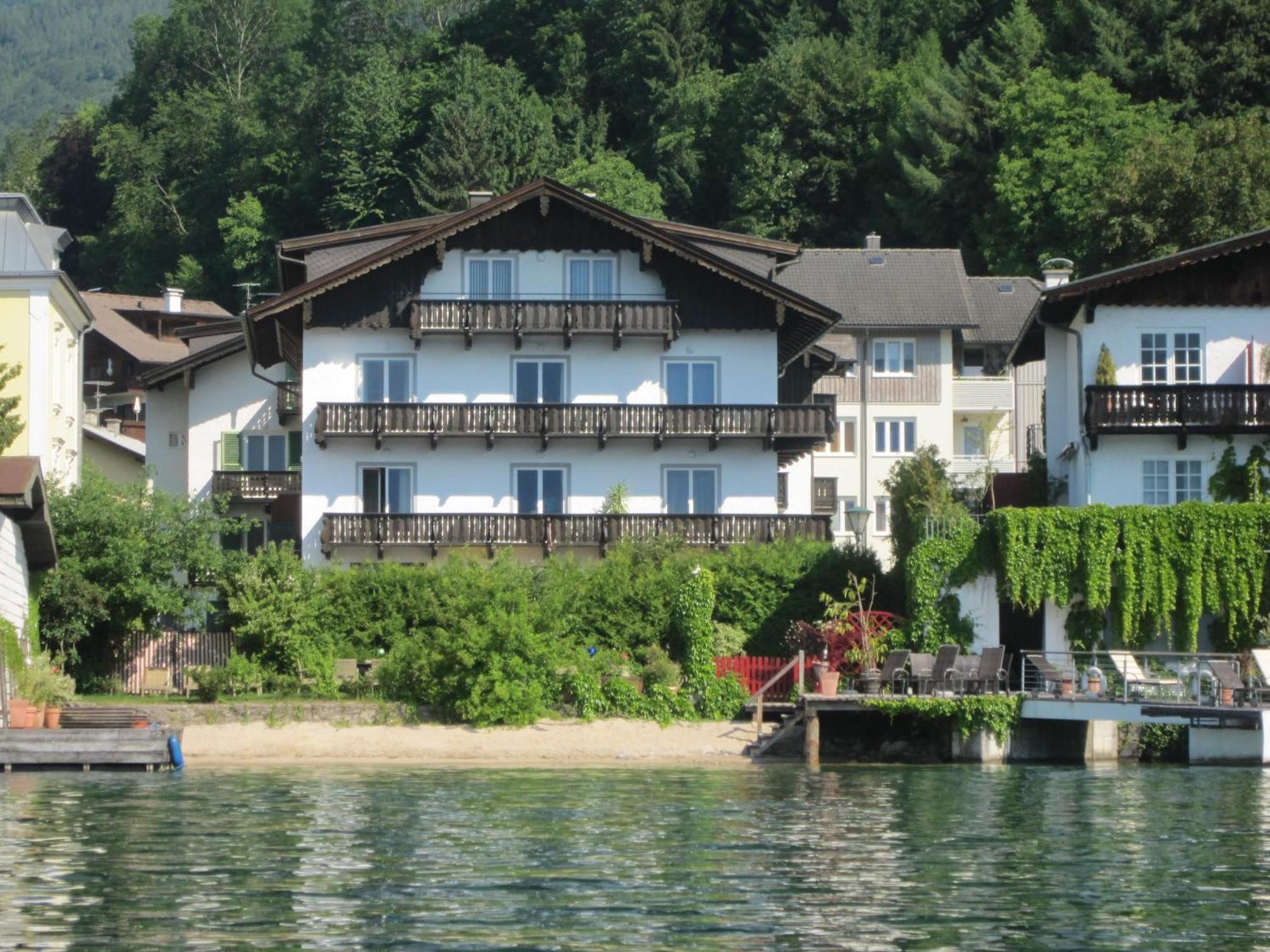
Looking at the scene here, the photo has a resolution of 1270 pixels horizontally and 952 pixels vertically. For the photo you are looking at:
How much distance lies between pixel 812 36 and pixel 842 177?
40.7 ft

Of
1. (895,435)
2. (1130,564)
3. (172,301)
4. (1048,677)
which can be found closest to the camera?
(1048,677)

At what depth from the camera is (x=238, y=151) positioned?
112562mm

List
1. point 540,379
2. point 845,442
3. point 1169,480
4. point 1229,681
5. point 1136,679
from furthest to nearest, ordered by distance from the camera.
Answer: point 845,442 < point 540,379 < point 1169,480 < point 1136,679 < point 1229,681

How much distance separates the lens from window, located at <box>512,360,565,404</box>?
5494 centimetres

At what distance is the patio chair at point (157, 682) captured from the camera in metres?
48.0

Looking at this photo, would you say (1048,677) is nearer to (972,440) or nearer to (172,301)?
(972,440)

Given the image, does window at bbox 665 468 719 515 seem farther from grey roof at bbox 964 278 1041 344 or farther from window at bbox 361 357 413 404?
grey roof at bbox 964 278 1041 344

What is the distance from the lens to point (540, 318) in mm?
53938

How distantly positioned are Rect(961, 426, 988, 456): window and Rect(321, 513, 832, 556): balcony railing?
77.2ft

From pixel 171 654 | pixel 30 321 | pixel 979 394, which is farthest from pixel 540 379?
pixel 979 394

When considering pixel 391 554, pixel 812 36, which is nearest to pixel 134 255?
pixel 812 36

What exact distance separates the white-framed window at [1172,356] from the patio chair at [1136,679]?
789 centimetres

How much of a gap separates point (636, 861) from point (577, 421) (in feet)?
89.4

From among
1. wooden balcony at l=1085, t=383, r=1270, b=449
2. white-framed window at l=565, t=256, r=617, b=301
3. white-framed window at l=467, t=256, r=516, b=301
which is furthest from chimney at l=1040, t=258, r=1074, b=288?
white-framed window at l=467, t=256, r=516, b=301
